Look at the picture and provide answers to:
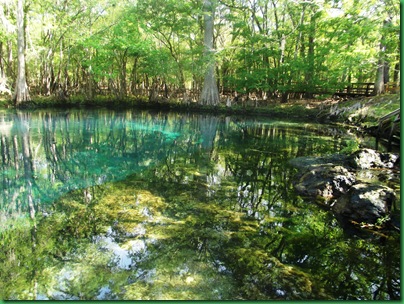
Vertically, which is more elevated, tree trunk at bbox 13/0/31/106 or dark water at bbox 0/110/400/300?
tree trunk at bbox 13/0/31/106

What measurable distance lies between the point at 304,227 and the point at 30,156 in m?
8.02

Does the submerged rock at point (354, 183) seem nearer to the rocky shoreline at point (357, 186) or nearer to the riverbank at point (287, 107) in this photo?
the rocky shoreline at point (357, 186)

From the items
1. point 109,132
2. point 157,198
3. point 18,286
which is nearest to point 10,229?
point 18,286

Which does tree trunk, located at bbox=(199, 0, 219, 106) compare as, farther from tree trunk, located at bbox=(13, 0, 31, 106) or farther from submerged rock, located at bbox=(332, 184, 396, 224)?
submerged rock, located at bbox=(332, 184, 396, 224)

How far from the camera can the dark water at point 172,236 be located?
361 cm

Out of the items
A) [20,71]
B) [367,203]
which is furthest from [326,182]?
[20,71]

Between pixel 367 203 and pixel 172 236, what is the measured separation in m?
3.49

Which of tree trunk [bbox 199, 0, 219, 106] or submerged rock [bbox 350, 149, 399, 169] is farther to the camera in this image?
tree trunk [bbox 199, 0, 219, 106]

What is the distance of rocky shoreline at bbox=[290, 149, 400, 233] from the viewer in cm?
540

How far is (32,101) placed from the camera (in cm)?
2191

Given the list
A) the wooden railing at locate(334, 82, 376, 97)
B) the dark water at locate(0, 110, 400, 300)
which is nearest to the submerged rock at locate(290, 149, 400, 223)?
the dark water at locate(0, 110, 400, 300)

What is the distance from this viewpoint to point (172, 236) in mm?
4812

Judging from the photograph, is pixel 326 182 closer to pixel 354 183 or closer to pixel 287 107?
pixel 354 183

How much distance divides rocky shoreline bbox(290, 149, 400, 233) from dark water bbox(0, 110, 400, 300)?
361mm
